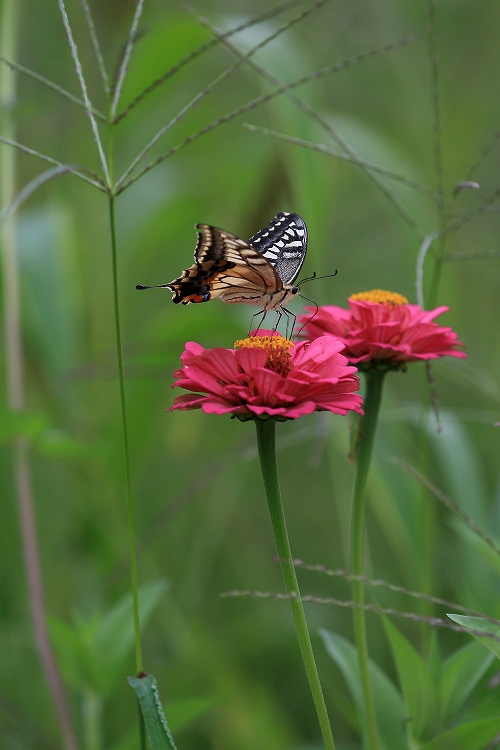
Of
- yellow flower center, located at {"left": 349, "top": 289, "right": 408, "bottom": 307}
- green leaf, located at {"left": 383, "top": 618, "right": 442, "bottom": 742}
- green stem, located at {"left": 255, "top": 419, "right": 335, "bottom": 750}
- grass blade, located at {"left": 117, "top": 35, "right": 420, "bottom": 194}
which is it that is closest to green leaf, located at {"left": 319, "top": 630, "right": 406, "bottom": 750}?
green leaf, located at {"left": 383, "top": 618, "right": 442, "bottom": 742}

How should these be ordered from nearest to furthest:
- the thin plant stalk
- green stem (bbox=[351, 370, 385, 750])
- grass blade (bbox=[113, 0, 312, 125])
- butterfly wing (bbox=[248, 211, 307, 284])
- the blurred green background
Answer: grass blade (bbox=[113, 0, 312, 125])
green stem (bbox=[351, 370, 385, 750])
butterfly wing (bbox=[248, 211, 307, 284])
the thin plant stalk
the blurred green background

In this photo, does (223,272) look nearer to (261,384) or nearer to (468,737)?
(261,384)

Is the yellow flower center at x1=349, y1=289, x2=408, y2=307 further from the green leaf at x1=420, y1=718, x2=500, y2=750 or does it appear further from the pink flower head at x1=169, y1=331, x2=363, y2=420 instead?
the green leaf at x1=420, y1=718, x2=500, y2=750

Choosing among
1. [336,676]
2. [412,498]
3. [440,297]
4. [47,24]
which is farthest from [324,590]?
[47,24]

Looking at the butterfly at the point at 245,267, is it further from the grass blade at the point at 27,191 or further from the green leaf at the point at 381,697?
the green leaf at the point at 381,697

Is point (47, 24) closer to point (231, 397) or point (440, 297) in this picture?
point (440, 297)

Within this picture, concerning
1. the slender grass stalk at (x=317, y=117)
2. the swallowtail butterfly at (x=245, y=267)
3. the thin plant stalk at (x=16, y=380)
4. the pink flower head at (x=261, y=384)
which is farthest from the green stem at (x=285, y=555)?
the thin plant stalk at (x=16, y=380)
